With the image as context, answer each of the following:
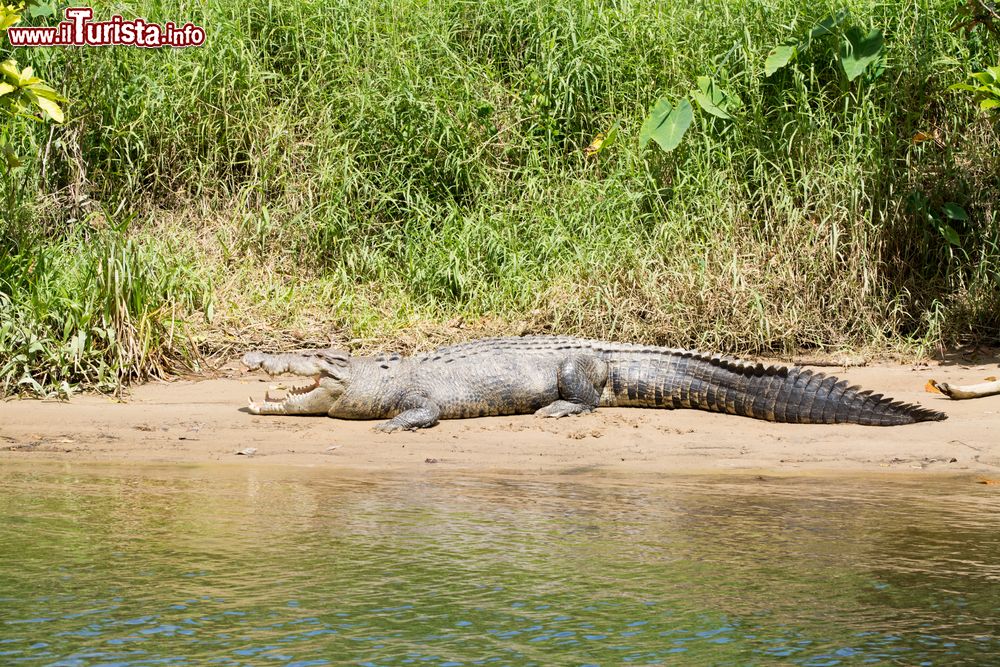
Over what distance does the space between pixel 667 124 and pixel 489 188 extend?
1.54m

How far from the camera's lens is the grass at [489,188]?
24.3ft

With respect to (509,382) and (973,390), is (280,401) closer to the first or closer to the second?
(509,382)

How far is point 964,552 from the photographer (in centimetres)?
373

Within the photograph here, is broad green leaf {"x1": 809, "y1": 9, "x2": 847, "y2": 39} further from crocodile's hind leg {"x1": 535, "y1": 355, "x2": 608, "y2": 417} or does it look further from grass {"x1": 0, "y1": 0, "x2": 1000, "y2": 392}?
crocodile's hind leg {"x1": 535, "y1": 355, "x2": 608, "y2": 417}

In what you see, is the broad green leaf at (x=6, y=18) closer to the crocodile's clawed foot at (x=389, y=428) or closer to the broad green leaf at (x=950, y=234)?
the crocodile's clawed foot at (x=389, y=428)

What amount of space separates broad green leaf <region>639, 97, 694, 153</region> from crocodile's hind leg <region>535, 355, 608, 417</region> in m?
2.27

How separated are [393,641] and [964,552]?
1.99 meters

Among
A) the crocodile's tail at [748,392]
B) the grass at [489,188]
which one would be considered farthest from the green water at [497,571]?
the grass at [489,188]

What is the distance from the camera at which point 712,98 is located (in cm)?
835

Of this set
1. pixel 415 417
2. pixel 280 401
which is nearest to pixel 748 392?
pixel 415 417

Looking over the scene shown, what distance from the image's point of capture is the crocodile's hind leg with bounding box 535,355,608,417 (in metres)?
6.38

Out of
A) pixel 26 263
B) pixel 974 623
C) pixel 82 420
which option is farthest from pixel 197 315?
pixel 974 623

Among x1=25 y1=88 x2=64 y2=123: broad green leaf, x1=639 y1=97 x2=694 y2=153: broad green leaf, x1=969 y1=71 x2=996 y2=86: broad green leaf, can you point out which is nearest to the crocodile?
x1=25 y1=88 x2=64 y2=123: broad green leaf

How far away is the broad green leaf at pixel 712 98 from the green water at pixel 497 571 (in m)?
4.06
